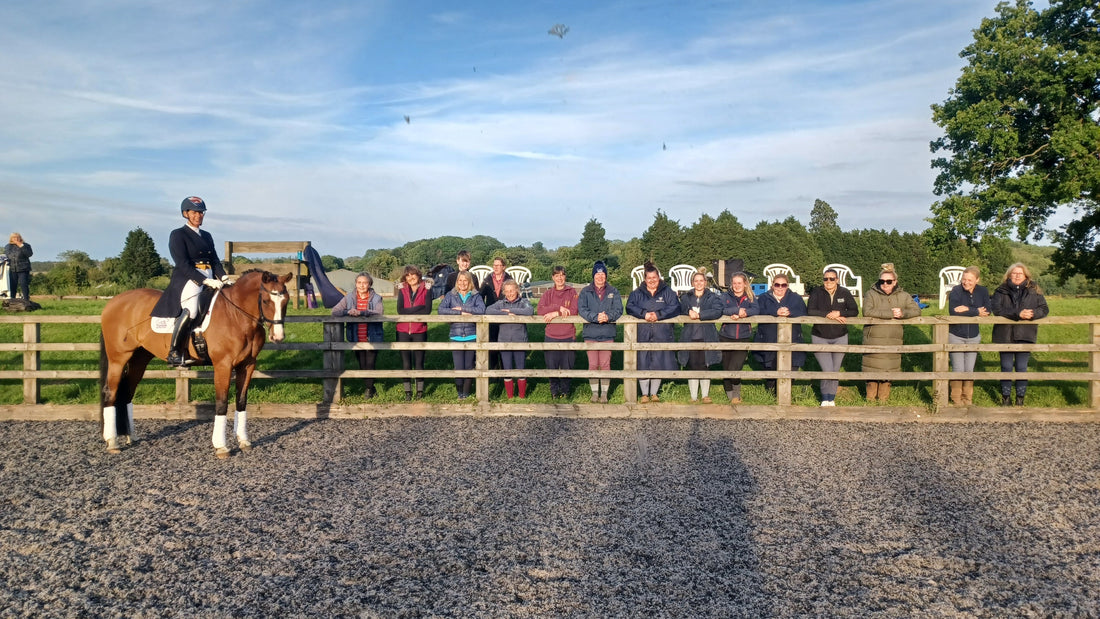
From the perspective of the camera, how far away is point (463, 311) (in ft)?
32.2

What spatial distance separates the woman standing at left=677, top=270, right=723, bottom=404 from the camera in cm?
938

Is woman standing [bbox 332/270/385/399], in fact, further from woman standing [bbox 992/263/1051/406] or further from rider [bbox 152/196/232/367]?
woman standing [bbox 992/263/1051/406]

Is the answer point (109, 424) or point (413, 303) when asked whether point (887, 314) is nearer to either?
point (413, 303)

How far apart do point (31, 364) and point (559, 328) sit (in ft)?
22.2

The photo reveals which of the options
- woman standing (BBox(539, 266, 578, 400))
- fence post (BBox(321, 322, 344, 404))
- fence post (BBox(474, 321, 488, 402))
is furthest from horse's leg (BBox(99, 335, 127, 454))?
woman standing (BBox(539, 266, 578, 400))

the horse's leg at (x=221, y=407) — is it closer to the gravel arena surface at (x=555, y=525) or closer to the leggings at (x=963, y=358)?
the gravel arena surface at (x=555, y=525)

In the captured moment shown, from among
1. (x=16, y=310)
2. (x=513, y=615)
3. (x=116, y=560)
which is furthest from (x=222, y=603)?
(x=16, y=310)

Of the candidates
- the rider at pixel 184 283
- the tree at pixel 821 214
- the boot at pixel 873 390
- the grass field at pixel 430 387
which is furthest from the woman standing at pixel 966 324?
the tree at pixel 821 214

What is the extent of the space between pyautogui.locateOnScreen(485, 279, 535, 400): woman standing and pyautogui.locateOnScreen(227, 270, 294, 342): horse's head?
2989 millimetres

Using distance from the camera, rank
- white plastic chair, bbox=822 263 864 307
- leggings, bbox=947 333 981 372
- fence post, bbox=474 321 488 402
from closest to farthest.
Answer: fence post, bbox=474 321 488 402
leggings, bbox=947 333 981 372
white plastic chair, bbox=822 263 864 307

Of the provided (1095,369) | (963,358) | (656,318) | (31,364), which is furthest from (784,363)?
(31,364)

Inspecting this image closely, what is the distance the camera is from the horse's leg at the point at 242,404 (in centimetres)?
748

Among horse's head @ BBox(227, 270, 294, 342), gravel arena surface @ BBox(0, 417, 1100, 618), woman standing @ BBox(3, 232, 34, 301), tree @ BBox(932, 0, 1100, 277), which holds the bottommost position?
gravel arena surface @ BBox(0, 417, 1100, 618)

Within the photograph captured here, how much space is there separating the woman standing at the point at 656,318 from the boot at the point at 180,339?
5.38 m
